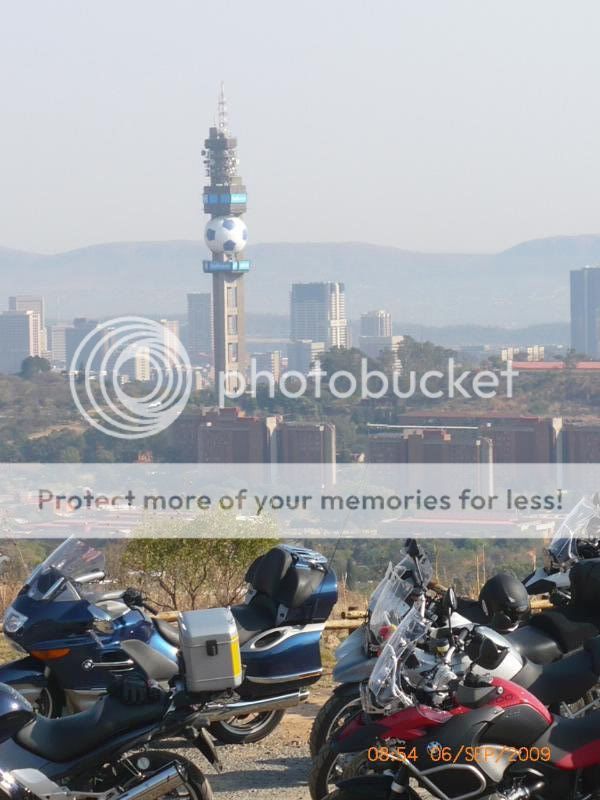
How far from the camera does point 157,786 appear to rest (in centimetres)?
407

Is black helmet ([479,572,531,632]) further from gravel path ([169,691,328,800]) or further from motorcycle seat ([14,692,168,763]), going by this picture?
motorcycle seat ([14,692,168,763])

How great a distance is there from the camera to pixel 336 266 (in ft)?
484

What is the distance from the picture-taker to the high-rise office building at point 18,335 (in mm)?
71250

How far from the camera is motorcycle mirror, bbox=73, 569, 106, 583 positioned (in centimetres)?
556

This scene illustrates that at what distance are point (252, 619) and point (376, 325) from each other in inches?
3570

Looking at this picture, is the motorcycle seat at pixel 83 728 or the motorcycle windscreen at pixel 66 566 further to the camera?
the motorcycle windscreen at pixel 66 566

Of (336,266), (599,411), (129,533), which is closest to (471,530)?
(129,533)

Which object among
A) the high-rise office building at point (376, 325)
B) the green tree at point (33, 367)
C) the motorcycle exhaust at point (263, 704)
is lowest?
the motorcycle exhaust at point (263, 704)

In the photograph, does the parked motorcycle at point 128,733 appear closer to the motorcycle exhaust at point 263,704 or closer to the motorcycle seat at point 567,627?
the motorcycle exhaust at point 263,704

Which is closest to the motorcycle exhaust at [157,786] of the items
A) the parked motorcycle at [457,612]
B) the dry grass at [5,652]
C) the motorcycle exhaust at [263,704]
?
the parked motorcycle at [457,612]

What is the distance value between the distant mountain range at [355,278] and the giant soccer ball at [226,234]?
22.4 feet

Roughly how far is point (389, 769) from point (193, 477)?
28.7 meters

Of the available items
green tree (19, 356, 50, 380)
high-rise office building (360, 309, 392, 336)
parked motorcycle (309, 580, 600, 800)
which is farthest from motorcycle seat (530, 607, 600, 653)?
high-rise office building (360, 309, 392, 336)

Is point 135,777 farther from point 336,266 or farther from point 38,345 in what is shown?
point 336,266
